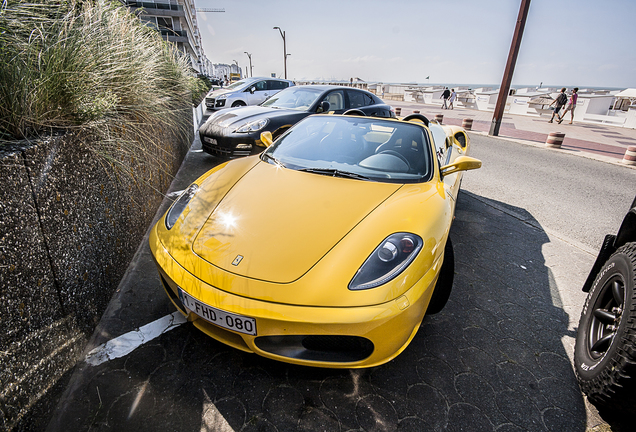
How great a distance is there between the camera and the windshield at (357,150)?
2459 mm

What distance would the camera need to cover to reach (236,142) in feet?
17.2

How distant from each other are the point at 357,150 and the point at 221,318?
1.80 meters

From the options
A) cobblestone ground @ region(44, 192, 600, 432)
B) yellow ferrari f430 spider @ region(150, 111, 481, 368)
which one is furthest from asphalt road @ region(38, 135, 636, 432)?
yellow ferrari f430 spider @ region(150, 111, 481, 368)

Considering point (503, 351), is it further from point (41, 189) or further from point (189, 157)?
point (189, 157)

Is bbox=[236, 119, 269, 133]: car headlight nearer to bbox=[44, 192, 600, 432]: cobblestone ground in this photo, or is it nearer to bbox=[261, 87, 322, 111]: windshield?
bbox=[261, 87, 322, 111]: windshield

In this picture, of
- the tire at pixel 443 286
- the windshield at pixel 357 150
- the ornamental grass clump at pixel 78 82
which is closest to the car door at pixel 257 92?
the ornamental grass clump at pixel 78 82

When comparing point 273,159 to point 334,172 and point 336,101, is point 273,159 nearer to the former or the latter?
point 334,172

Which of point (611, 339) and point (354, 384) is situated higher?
point (611, 339)

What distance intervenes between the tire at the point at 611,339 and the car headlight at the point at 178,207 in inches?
97.5

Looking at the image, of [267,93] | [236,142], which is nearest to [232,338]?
[236,142]

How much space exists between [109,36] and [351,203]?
292cm

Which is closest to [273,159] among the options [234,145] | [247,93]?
[234,145]

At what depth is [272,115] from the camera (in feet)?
18.5

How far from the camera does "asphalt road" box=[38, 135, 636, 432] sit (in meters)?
1.57
